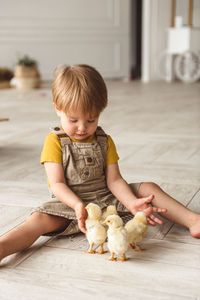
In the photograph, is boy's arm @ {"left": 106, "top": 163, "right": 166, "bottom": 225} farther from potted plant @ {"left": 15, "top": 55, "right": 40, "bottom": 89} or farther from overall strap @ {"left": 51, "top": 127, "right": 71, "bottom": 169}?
potted plant @ {"left": 15, "top": 55, "right": 40, "bottom": 89}

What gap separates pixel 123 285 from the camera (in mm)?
926

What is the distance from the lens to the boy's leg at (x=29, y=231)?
1.04 meters

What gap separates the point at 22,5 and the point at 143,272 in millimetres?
5659

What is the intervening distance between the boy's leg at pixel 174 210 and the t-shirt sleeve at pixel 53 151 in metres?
0.25

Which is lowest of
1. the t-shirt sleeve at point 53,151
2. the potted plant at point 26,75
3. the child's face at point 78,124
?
the potted plant at point 26,75

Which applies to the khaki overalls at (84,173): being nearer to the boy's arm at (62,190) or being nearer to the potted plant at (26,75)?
the boy's arm at (62,190)

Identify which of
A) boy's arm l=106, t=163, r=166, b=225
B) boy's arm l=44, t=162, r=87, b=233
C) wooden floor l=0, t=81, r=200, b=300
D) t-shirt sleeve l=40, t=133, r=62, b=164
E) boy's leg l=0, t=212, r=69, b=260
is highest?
t-shirt sleeve l=40, t=133, r=62, b=164

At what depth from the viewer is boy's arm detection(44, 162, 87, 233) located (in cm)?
107

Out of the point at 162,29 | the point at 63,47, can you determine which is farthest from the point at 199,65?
the point at 63,47

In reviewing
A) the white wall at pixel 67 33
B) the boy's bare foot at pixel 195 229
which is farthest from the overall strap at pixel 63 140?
the white wall at pixel 67 33

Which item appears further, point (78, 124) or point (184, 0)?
point (184, 0)

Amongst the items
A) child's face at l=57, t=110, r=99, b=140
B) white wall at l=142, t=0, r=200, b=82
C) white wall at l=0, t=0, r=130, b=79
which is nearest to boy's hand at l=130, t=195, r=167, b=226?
child's face at l=57, t=110, r=99, b=140

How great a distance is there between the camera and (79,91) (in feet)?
3.62

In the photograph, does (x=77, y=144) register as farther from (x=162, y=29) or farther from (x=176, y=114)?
(x=162, y=29)
